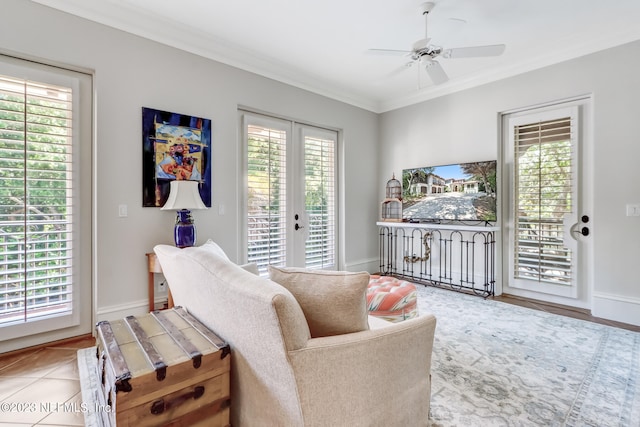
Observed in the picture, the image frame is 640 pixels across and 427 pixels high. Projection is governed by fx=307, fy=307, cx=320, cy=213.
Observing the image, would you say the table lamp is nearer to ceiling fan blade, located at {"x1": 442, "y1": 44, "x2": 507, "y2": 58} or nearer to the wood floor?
the wood floor

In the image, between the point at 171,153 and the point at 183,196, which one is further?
the point at 171,153

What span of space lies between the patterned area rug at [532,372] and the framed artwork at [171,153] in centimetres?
279

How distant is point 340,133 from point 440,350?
134 inches

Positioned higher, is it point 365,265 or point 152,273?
point 152,273

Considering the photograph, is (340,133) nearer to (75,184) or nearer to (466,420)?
(75,184)

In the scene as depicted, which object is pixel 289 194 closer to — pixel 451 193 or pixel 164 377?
pixel 451 193

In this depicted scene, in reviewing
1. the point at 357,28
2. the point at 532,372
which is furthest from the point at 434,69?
the point at 532,372

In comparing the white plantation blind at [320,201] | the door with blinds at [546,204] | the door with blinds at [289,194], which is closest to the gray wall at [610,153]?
the door with blinds at [546,204]

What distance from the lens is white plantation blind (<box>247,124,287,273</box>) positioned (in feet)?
12.4

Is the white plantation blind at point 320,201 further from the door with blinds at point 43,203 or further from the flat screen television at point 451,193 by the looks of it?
the door with blinds at point 43,203

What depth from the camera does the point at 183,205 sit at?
2842 millimetres

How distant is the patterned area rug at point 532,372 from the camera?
1.74 metres

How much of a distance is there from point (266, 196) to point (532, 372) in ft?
10.1

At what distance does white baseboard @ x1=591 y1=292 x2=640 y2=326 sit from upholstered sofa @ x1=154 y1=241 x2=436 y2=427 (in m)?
2.96
